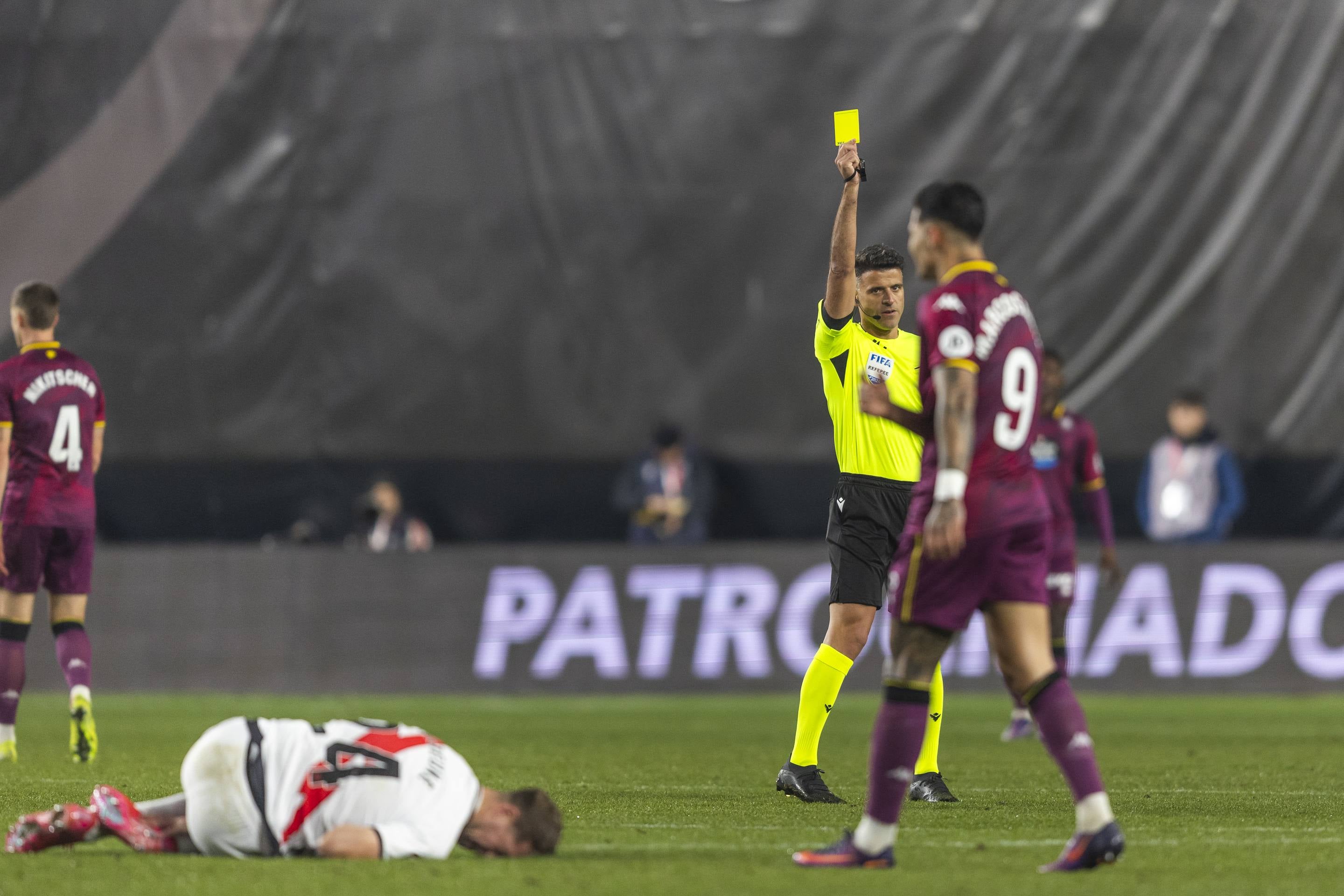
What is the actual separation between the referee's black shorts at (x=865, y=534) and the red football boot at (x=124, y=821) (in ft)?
10.4

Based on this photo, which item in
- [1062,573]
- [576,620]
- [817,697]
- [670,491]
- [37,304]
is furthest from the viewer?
[670,491]

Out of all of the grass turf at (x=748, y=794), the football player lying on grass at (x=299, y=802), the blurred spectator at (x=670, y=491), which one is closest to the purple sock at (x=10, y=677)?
the grass turf at (x=748, y=794)

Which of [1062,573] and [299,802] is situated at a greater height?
[1062,573]

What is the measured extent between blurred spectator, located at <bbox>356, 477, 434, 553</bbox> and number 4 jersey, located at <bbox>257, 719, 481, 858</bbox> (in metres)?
9.75

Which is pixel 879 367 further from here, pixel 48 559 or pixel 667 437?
pixel 667 437

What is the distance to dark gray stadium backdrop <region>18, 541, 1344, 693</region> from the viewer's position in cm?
1400

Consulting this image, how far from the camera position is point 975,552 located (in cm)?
549

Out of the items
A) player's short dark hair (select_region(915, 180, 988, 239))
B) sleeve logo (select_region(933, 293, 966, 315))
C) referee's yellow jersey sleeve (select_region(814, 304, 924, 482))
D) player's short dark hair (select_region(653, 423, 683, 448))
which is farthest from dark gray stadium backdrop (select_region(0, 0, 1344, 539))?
sleeve logo (select_region(933, 293, 966, 315))

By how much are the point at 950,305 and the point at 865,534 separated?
95.4 inches

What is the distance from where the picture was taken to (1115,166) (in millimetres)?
15500

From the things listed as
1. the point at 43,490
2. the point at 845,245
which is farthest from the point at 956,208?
the point at 43,490

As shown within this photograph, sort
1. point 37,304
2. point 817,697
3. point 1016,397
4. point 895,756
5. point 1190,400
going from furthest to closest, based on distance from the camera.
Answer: point 1190,400
point 37,304
point 817,697
point 1016,397
point 895,756

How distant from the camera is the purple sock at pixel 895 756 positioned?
542 cm

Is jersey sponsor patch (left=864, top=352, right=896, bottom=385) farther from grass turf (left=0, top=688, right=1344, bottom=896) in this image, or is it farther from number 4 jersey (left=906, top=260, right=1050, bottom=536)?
number 4 jersey (left=906, top=260, right=1050, bottom=536)
